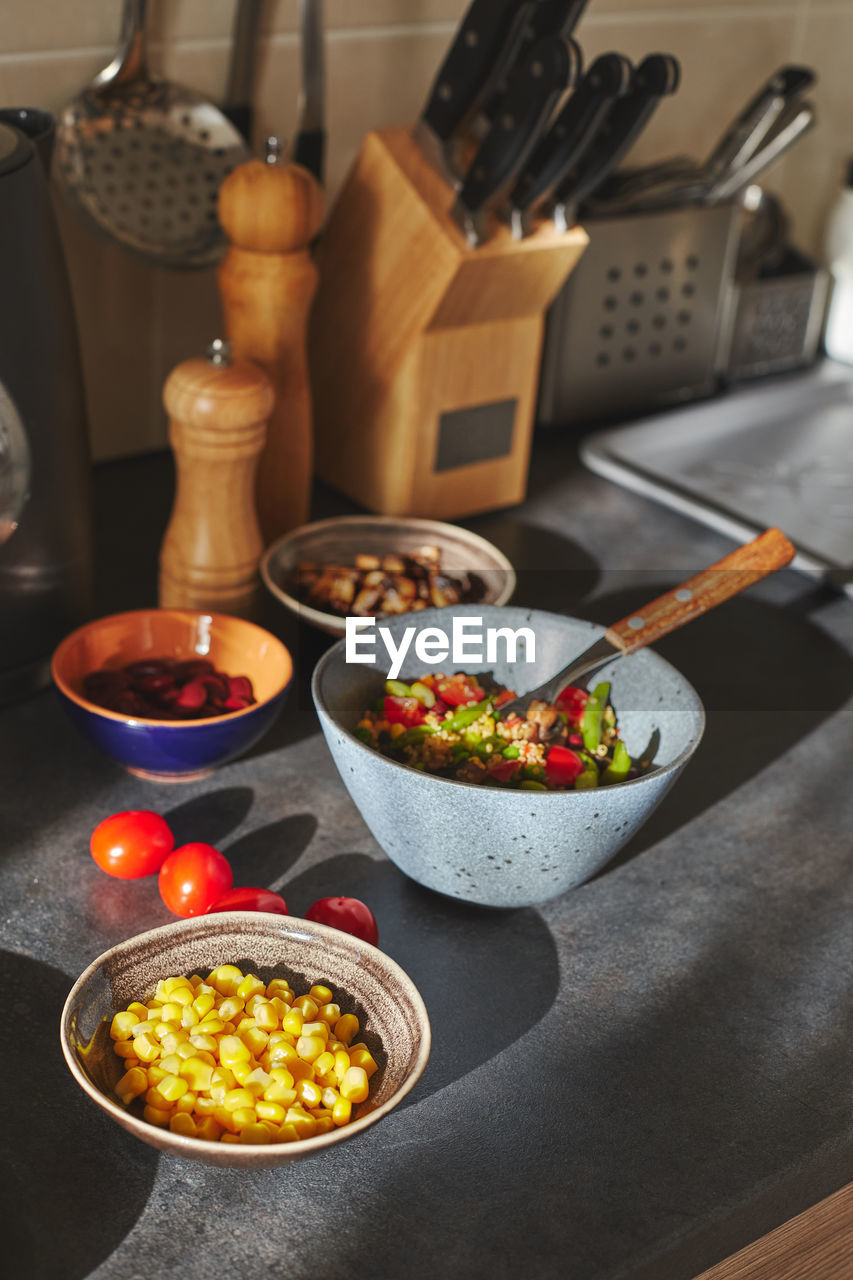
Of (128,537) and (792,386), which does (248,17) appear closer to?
(128,537)

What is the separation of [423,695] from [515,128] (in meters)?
0.44

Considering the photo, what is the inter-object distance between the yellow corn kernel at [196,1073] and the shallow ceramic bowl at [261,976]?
0.03 meters

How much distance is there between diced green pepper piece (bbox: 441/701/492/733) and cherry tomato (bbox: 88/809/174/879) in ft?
0.57

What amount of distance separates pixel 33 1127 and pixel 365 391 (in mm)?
678

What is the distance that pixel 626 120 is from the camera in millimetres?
1031

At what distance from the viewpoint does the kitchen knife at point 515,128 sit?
2.97 ft

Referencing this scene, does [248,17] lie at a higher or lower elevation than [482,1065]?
higher

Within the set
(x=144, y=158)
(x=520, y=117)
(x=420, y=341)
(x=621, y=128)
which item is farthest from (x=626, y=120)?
(x=144, y=158)

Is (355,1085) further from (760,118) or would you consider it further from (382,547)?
(760,118)

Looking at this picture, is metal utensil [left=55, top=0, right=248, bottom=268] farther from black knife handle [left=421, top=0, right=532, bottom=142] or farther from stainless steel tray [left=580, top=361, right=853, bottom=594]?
stainless steel tray [left=580, top=361, right=853, bottom=594]

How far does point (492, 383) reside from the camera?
1109 millimetres

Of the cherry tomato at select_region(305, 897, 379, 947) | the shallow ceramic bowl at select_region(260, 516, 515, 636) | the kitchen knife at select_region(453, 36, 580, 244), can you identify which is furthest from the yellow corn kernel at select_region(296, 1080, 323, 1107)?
the kitchen knife at select_region(453, 36, 580, 244)

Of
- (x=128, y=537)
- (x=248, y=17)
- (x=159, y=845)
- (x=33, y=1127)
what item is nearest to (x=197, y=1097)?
(x=33, y=1127)

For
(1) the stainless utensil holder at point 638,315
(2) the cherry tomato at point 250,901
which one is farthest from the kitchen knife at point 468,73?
(2) the cherry tomato at point 250,901
